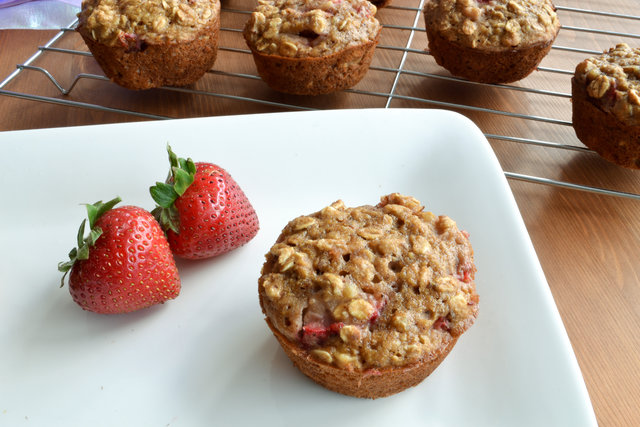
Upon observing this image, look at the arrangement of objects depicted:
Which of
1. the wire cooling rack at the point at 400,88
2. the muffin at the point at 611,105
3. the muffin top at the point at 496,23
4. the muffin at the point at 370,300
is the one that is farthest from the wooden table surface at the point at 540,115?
the muffin at the point at 370,300

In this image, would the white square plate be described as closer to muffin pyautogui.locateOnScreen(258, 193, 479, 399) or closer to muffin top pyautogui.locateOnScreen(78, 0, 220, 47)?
muffin pyautogui.locateOnScreen(258, 193, 479, 399)

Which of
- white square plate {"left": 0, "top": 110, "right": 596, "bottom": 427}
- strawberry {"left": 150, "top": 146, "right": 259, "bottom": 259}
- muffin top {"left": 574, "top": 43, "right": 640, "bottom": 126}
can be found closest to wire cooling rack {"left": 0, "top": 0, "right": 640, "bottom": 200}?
muffin top {"left": 574, "top": 43, "right": 640, "bottom": 126}

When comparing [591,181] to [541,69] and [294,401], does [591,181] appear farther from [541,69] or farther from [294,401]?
[294,401]

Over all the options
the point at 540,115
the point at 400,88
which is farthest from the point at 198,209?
the point at 540,115

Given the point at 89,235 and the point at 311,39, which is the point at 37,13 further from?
the point at 89,235

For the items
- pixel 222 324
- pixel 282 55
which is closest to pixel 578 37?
pixel 282 55

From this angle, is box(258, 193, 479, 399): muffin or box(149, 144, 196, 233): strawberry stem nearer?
box(258, 193, 479, 399): muffin
